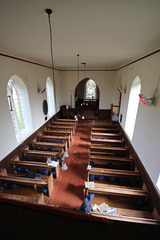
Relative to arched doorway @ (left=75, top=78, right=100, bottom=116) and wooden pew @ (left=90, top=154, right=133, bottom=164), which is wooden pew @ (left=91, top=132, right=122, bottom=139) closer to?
wooden pew @ (left=90, top=154, right=133, bottom=164)

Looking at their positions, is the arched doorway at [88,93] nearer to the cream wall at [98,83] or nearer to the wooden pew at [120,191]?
the cream wall at [98,83]

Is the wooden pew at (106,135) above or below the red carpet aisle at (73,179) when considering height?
above

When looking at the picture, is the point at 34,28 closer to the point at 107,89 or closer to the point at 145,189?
the point at 145,189

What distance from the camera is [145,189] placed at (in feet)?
12.8

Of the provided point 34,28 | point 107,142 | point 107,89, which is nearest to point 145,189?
Answer: point 107,142

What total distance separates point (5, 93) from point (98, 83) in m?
8.75

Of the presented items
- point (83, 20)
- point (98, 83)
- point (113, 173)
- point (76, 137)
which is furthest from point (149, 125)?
point (98, 83)

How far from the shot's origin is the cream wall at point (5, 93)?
466cm

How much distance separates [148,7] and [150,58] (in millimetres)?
2798

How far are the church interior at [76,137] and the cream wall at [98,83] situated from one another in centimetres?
289

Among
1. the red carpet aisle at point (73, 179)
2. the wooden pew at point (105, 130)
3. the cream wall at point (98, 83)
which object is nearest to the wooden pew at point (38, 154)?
the red carpet aisle at point (73, 179)

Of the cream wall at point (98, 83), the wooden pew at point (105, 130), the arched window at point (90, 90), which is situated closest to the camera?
the wooden pew at point (105, 130)

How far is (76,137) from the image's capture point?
8.46 meters

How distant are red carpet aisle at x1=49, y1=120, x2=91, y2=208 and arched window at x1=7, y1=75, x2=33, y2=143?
2.79m
